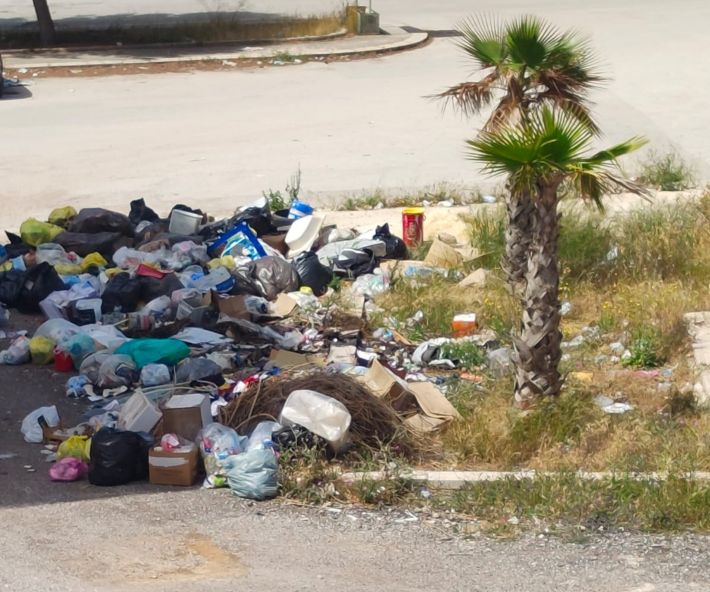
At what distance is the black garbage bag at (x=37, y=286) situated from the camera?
33.9ft

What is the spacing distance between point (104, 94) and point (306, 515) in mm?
13001

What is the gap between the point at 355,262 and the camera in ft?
36.1

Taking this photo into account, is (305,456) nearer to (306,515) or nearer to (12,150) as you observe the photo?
(306,515)

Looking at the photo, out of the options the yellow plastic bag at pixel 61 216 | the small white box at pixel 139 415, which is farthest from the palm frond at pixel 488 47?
the yellow plastic bag at pixel 61 216

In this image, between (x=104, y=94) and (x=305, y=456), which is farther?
(x=104, y=94)

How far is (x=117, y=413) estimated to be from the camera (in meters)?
8.01

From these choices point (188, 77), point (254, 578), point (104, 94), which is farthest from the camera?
point (188, 77)

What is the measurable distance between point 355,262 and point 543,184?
12.4 feet

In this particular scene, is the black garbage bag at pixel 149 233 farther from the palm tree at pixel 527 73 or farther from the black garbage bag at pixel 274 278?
the palm tree at pixel 527 73

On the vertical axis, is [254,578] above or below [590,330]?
above

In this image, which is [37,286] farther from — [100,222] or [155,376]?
[155,376]

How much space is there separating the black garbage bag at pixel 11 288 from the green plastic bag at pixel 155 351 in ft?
6.11

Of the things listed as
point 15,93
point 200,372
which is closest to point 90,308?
point 200,372

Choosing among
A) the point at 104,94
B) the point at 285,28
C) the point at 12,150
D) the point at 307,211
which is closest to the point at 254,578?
the point at 307,211
